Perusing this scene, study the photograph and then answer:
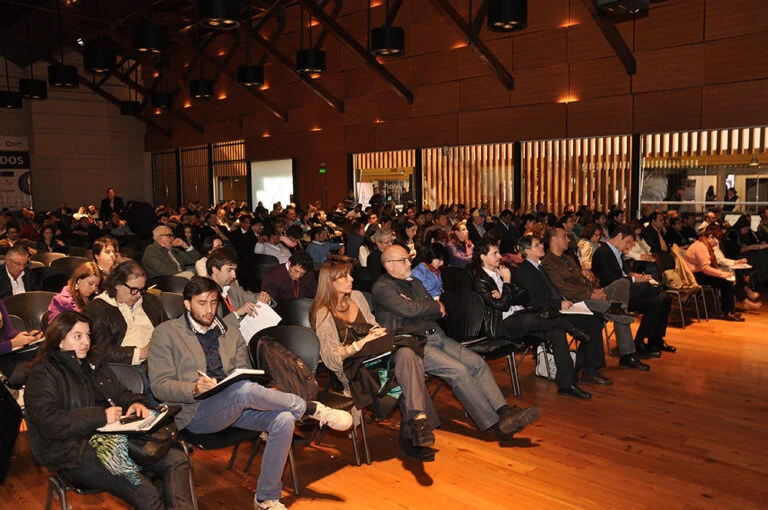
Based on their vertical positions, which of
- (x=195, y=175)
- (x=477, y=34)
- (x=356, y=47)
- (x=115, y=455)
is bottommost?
(x=115, y=455)

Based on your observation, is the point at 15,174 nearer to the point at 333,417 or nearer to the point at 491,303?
the point at 491,303

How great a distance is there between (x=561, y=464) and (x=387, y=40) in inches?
339

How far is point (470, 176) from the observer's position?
16.0 m

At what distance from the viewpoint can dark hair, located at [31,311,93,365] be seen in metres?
3.01

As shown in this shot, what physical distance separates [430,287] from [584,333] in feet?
4.73

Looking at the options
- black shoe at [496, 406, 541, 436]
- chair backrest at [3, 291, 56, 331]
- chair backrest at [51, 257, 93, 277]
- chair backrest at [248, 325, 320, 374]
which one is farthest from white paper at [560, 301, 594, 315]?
chair backrest at [51, 257, 93, 277]

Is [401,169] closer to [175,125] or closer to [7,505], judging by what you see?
[175,125]

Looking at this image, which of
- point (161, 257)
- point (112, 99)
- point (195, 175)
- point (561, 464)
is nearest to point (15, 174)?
point (112, 99)

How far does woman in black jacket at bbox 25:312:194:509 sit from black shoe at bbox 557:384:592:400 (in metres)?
3.55

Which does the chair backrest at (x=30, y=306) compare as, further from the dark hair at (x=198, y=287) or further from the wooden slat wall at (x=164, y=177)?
the wooden slat wall at (x=164, y=177)

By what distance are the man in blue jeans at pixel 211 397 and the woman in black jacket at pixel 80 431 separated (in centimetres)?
35

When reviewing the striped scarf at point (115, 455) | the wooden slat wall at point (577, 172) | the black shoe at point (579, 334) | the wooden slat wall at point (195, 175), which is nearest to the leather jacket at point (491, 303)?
the black shoe at point (579, 334)

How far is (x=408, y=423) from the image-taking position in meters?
4.21

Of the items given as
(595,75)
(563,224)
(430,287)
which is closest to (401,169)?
(595,75)
